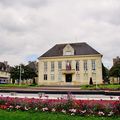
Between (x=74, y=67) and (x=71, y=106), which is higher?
(x=74, y=67)

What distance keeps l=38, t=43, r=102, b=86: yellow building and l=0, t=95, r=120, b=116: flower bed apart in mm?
52229

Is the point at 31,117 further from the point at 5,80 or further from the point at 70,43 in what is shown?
the point at 5,80

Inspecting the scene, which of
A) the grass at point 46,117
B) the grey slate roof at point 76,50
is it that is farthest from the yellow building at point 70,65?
the grass at point 46,117

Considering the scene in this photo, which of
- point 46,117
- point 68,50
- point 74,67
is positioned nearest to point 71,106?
point 46,117

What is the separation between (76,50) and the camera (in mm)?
68000

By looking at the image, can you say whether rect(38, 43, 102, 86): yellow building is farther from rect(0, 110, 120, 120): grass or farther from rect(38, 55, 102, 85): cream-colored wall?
rect(0, 110, 120, 120): grass

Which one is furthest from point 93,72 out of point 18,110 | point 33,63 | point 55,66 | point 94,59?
point 18,110

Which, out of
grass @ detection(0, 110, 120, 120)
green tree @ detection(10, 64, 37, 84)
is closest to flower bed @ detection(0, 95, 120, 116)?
grass @ detection(0, 110, 120, 120)

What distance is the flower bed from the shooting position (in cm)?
1047

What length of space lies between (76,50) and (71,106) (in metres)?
57.2

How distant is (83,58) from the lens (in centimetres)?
6588

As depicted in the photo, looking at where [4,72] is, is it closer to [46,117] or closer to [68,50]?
[68,50]

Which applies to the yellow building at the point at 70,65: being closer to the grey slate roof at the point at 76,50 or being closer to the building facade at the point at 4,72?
the grey slate roof at the point at 76,50

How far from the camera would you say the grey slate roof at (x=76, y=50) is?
66312 millimetres
